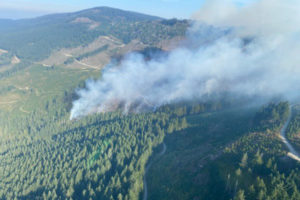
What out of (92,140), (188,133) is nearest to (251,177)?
(188,133)

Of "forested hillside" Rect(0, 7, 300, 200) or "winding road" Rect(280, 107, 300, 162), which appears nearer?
"forested hillside" Rect(0, 7, 300, 200)

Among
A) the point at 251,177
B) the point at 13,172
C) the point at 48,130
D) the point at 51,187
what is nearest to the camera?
the point at 251,177

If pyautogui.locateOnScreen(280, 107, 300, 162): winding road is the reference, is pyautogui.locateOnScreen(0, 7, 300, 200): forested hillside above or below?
below

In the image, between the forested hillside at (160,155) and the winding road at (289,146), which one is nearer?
the forested hillside at (160,155)

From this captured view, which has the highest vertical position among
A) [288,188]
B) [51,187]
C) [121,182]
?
[288,188]

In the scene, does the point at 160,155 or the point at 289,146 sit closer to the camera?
the point at 289,146

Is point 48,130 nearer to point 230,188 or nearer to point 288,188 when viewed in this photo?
point 230,188

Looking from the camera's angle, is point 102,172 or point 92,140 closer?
point 102,172

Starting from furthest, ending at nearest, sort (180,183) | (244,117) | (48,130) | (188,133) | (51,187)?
(48,130)
(244,117)
(188,133)
(51,187)
(180,183)

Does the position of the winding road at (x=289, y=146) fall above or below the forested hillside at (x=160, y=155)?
above

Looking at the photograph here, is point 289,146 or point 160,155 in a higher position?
point 289,146

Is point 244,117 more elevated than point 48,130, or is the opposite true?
point 244,117
